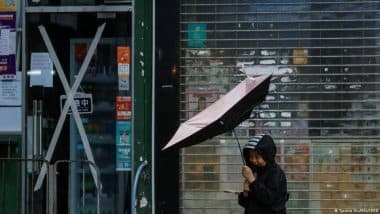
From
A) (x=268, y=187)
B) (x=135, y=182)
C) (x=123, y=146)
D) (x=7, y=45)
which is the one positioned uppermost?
(x=7, y=45)

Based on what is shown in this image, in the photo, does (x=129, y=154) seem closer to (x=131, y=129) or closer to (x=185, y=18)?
(x=131, y=129)

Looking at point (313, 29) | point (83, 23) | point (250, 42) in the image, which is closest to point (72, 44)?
point (83, 23)

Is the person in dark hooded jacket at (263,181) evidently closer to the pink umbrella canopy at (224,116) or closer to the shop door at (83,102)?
the pink umbrella canopy at (224,116)

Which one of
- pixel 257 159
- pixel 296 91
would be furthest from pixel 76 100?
pixel 257 159

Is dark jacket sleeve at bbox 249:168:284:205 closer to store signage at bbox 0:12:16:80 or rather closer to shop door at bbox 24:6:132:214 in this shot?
shop door at bbox 24:6:132:214

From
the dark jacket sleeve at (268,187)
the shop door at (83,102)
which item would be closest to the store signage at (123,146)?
the shop door at (83,102)

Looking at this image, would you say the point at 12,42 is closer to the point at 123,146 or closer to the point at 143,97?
the point at 143,97

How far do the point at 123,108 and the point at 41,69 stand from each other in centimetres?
109

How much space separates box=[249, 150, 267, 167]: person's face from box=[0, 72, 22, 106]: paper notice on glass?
380cm

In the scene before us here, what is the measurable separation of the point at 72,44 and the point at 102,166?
152 centimetres

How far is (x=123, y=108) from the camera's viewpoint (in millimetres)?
8633

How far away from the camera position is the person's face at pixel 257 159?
223 inches

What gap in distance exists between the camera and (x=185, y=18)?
8438 millimetres

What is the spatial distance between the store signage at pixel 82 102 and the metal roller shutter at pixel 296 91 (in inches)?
46.2
